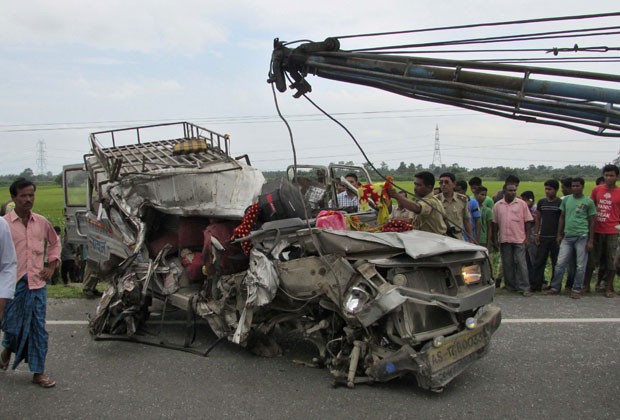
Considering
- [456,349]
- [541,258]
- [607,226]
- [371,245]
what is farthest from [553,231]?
[371,245]

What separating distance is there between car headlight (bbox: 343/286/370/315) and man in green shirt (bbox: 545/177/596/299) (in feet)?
16.5

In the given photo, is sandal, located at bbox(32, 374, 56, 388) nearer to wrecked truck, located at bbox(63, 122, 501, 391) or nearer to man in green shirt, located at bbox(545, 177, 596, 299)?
wrecked truck, located at bbox(63, 122, 501, 391)

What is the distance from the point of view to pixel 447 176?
7.58 meters

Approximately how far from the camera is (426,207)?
5766 millimetres

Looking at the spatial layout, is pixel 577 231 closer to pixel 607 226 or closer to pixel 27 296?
pixel 607 226

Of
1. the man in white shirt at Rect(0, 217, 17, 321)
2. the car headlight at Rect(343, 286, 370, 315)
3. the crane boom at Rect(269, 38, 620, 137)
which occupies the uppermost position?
the crane boom at Rect(269, 38, 620, 137)

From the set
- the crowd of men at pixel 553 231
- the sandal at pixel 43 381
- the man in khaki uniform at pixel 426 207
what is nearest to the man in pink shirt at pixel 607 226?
the crowd of men at pixel 553 231

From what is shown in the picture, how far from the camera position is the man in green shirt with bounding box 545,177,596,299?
796 centimetres

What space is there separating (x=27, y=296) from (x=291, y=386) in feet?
7.98

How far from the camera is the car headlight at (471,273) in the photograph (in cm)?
484

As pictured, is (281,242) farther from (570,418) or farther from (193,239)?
(570,418)

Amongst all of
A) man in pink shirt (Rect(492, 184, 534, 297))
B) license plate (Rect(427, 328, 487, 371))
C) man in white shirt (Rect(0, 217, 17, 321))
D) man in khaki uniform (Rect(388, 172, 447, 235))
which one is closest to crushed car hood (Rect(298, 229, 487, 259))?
license plate (Rect(427, 328, 487, 371))

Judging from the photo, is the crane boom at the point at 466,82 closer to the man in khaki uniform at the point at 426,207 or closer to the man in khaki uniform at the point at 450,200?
the man in khaki uniform at the point at 426,207

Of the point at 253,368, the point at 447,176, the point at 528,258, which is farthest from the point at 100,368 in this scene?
the point at 528,258
